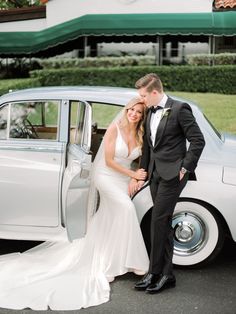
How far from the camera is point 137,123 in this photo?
15.9 ft

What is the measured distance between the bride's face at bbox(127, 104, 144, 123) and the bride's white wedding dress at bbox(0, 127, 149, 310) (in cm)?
21

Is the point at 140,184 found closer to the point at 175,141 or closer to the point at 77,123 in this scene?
the point at 175,141

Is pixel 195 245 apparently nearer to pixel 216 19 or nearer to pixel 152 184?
pixel 152 184

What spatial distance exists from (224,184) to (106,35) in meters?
11.4

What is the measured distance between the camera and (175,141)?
4414mm

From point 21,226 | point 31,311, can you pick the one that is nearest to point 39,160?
point 21,226

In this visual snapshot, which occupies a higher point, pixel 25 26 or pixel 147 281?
pixel 25 26

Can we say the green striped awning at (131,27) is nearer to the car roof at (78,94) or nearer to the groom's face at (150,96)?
the car roof at (78,94)

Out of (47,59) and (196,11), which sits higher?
(196,11)

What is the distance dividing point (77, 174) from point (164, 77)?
34.9 feet

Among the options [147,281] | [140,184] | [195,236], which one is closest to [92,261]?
[147,281]

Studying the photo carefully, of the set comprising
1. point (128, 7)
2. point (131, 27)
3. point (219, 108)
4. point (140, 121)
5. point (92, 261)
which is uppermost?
point (128, 7)

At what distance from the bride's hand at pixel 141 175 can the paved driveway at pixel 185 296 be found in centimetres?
91

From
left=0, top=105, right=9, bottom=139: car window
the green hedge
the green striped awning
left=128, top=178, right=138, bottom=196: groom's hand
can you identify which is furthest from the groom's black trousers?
the green striped awning
